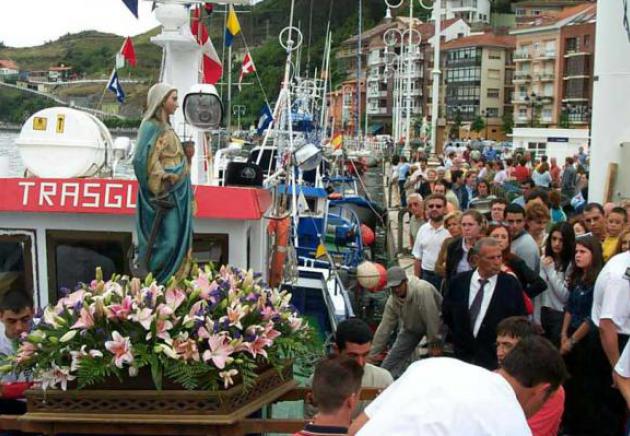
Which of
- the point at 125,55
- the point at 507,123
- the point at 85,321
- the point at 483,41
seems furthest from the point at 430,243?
the point at 483,41

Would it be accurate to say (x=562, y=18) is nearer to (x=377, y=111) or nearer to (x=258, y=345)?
(x=377, y=111)

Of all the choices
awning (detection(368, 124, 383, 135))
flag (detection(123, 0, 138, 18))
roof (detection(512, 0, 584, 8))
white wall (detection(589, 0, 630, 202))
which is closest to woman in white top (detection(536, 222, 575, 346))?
flag (detection(123, 0, 138, 18))

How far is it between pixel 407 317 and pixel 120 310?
332 centimetres

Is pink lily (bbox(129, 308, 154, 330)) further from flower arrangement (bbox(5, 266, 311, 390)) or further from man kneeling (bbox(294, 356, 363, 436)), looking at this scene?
man kneeling (bbox(294, 356, 363, 436))

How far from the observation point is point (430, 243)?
9.49 m

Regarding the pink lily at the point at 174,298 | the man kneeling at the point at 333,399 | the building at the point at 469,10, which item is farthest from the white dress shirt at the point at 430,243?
the building at the point at 469,10

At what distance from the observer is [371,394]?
482 cm

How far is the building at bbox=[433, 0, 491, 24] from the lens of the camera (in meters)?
118

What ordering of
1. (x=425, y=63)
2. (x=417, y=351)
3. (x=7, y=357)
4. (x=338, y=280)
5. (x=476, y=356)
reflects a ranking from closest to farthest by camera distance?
(x=7, y=357), (x=476, y=356), (x=417, y=351), (x=338, y=280), (x=425, y=63)

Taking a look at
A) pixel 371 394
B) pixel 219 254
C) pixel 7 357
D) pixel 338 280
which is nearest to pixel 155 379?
pixel 7 357

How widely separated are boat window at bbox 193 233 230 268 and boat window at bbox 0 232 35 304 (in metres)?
1.14

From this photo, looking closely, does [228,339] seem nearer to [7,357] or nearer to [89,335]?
[89,335]

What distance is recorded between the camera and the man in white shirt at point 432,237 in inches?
371

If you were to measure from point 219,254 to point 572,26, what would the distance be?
270 feet
